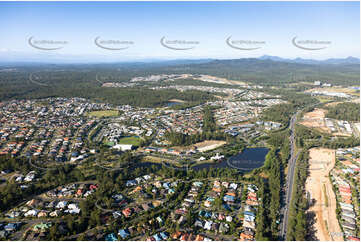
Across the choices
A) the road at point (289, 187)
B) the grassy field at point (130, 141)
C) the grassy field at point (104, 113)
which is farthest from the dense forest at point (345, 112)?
the grassy field at point (104, 113)

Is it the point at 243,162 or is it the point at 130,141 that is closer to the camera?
the point at 243,162

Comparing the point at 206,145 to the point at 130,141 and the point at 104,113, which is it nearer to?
the point at 130,141

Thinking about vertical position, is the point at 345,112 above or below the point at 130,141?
above

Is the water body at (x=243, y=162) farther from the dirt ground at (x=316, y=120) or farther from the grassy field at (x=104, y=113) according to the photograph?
the grassy field at (x=104, y=113)

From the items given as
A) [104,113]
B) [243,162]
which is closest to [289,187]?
[243,162]

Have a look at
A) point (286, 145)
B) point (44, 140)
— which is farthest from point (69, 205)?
point (286, 145)

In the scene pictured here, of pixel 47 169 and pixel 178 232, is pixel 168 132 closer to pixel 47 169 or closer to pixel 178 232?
pixel 47 169

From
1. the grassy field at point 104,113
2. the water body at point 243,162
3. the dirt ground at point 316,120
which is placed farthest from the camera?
the grassy field at point 104,113
